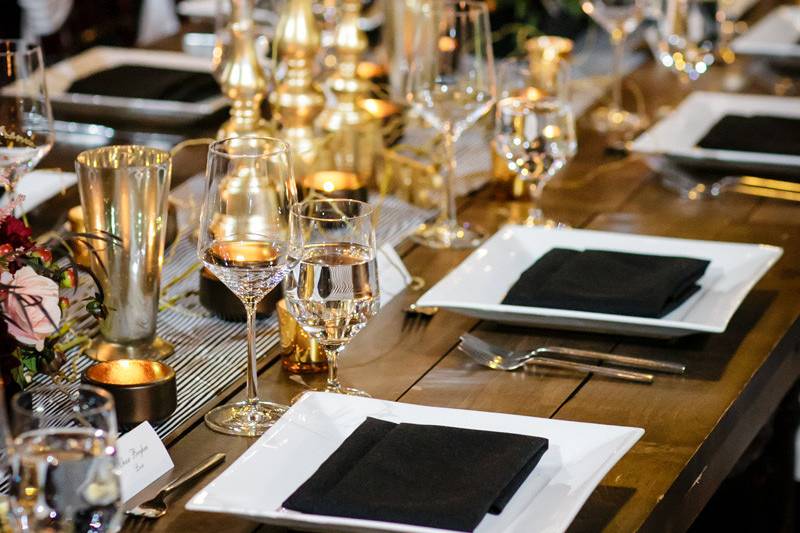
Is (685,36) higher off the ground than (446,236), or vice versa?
(685,36)

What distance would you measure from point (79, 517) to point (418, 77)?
3.52ft

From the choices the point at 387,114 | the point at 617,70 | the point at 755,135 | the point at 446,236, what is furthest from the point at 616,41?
the point at 446,236

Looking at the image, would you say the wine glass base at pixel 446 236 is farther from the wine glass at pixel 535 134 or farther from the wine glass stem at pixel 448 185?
the wine glass at pixel 535 134

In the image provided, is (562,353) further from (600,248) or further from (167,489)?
(167,489)

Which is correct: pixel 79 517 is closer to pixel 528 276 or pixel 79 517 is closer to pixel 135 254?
pixel 135 254

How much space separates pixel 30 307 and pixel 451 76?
817 mm

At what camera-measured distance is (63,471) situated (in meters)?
0.83

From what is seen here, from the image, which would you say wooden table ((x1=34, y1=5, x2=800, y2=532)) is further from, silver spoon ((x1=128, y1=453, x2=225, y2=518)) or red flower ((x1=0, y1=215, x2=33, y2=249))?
red flower ((x1=0, y1=215, x2=33, y2=249))

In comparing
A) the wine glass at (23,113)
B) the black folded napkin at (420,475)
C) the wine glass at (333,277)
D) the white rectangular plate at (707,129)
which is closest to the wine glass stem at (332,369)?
the wine glass at (333,277)

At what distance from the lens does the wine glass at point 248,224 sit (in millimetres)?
1202

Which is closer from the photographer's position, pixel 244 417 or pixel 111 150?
pixel 244 417

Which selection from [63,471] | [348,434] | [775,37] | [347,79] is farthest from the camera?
[775,37]

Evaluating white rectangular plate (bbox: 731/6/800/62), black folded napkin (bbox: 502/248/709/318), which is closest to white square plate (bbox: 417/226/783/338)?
black folded napkin (bbox: 502/248/709/318)

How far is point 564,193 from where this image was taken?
2.08 metres
